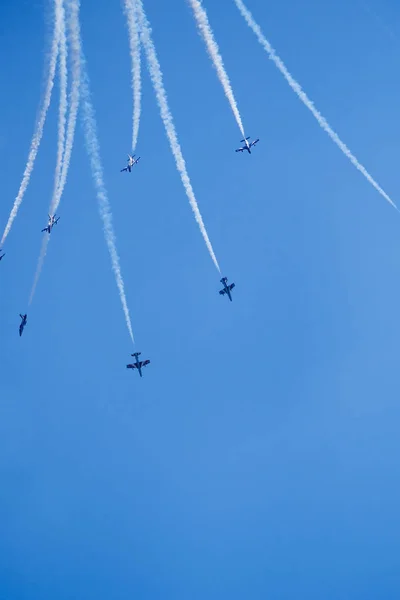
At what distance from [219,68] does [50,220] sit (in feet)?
51.6

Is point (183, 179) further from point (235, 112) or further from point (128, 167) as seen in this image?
point (128, 167)

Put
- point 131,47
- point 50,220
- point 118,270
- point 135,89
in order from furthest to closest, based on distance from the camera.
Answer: point 50,220 < point 118,270 < point 135,89 < point 131,47

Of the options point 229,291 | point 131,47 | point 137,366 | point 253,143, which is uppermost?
point 253,143

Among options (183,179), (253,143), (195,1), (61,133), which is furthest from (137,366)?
(195,1)

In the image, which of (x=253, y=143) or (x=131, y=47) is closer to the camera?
(x=131, y=47)

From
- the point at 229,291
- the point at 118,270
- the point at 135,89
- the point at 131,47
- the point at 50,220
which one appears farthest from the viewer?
the point at 229,291

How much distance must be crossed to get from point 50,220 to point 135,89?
12219 millimetres

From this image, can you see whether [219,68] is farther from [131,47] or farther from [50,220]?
[50,220]

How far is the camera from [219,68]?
73.7 ft

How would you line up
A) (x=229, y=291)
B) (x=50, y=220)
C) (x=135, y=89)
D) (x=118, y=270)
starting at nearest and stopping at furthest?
(x=135, y=89) < (x=118, y=270) < (x=50, y=220) < (x=229, y=291)

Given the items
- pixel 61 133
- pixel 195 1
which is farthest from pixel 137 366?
pixel 195 1

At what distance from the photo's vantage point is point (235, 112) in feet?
73.0

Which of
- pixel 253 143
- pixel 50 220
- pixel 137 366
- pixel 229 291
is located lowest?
pixel 137 366

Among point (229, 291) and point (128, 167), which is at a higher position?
point (128, 167)
